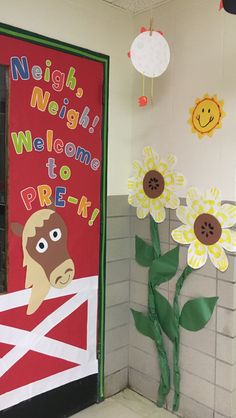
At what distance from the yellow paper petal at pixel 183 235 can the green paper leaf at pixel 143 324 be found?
0.47m

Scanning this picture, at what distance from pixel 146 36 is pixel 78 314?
4.25ft

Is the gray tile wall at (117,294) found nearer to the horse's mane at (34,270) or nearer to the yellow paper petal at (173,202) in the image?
the yellow paper petal at (173,202)

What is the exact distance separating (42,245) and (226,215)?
2.68 ft

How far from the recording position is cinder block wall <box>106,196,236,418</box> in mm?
1796

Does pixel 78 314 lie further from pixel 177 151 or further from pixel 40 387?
pixel 177 151

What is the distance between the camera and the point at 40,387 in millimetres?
1861

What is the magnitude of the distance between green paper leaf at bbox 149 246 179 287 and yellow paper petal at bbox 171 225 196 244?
5 cm

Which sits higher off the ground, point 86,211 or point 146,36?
point 146,36

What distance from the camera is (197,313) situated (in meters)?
1.88

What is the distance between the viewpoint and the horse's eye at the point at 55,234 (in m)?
1.84

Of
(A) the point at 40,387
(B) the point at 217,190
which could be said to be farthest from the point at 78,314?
(B) the point at 217,190

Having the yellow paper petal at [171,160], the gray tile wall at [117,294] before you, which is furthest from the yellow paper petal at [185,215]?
the gray tile wall at [117,294]

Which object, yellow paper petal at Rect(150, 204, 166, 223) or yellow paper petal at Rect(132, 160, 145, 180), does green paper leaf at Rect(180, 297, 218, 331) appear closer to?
yellow paper petal at Rect(150, 204, 166, 223)

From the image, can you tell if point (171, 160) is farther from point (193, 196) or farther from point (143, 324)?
point (143, 324)
